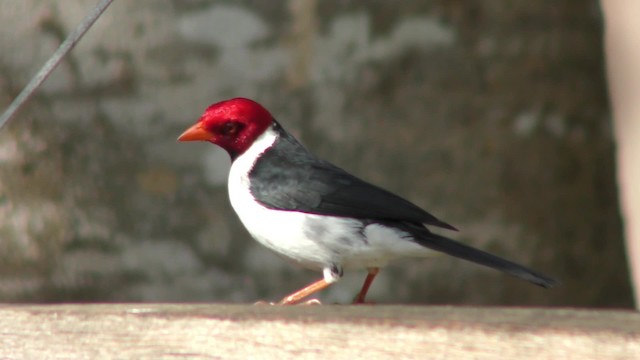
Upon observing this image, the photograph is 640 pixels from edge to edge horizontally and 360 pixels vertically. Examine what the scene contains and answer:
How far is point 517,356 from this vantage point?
1.86m

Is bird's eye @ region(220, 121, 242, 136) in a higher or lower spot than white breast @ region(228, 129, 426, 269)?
higher

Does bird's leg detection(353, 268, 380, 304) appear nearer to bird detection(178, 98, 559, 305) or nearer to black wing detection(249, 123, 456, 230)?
bird detection(178, 98, 559, 305)

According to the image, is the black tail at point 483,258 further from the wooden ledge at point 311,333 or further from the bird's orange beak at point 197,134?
the bird's orange beak at point 197,134

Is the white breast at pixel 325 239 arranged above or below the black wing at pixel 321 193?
below

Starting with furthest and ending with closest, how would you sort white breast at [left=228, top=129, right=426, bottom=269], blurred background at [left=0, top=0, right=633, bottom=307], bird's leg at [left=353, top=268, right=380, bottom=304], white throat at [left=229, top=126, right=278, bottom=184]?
blurred background at [left=0, top=0, right=633, bottom=307] < white throat at [left=229, top=126, right=278, bottom=184] < bird's leg at [left=353, top=268, right=380, bottom=304] < white breast at [left=228, top=129, right=426, bottom=269]

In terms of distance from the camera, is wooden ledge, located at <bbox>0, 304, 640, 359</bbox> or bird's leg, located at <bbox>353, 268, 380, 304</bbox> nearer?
wooden ledge, located at <bbox>0, 304, 640, 359</bbox>

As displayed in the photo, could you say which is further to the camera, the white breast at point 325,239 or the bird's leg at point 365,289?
the bird's leg at point 365,289

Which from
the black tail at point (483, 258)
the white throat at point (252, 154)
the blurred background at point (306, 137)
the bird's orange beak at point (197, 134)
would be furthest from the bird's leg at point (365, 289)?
the blurred background at point (306, 137)

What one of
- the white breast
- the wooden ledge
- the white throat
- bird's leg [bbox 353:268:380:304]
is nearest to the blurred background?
the white throat

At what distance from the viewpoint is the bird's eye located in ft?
9.00

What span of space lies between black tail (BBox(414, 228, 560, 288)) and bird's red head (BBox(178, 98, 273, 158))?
1.60 ft

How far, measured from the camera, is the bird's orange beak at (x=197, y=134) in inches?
104

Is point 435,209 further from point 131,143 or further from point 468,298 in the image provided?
point 131,143

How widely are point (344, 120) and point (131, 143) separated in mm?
746
